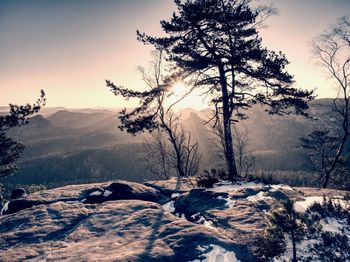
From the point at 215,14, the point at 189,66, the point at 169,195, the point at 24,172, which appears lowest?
the point at 24,172

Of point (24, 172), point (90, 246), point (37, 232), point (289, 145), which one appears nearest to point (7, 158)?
point (37, 232)

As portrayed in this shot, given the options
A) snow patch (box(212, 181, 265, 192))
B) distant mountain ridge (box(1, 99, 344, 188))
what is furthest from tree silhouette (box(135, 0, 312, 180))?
distant mountain ridge (box(1, 99, 344, 188))

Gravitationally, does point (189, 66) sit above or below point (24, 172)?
above

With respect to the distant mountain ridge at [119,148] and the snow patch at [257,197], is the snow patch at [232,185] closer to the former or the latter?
the snow patch at [257,197]

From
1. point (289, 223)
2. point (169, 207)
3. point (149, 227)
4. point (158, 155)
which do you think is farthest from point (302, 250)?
point (158, 155)

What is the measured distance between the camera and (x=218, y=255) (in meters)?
5.32

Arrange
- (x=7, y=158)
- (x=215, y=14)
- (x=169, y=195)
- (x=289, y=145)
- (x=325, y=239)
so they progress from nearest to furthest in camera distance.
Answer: (x=325, y=239), (x=169, y=195), (x=215, y=14), (x=7, y=158), (x=289, y=145)

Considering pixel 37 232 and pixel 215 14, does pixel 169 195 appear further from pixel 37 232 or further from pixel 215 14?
pixel 215 14

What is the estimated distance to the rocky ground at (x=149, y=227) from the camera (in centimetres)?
538

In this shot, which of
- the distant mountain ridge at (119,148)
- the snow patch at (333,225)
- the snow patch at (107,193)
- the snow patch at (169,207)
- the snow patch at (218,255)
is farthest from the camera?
the distant mountain ridge at (119,148)

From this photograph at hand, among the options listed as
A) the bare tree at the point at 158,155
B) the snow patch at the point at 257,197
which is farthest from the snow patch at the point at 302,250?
the bare tree at the point at 158,155

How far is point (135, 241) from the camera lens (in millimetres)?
5867

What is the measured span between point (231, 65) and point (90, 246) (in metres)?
10.6

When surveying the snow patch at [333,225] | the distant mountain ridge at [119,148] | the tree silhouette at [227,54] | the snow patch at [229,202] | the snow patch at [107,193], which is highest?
the tree silhouette at [227,54]
